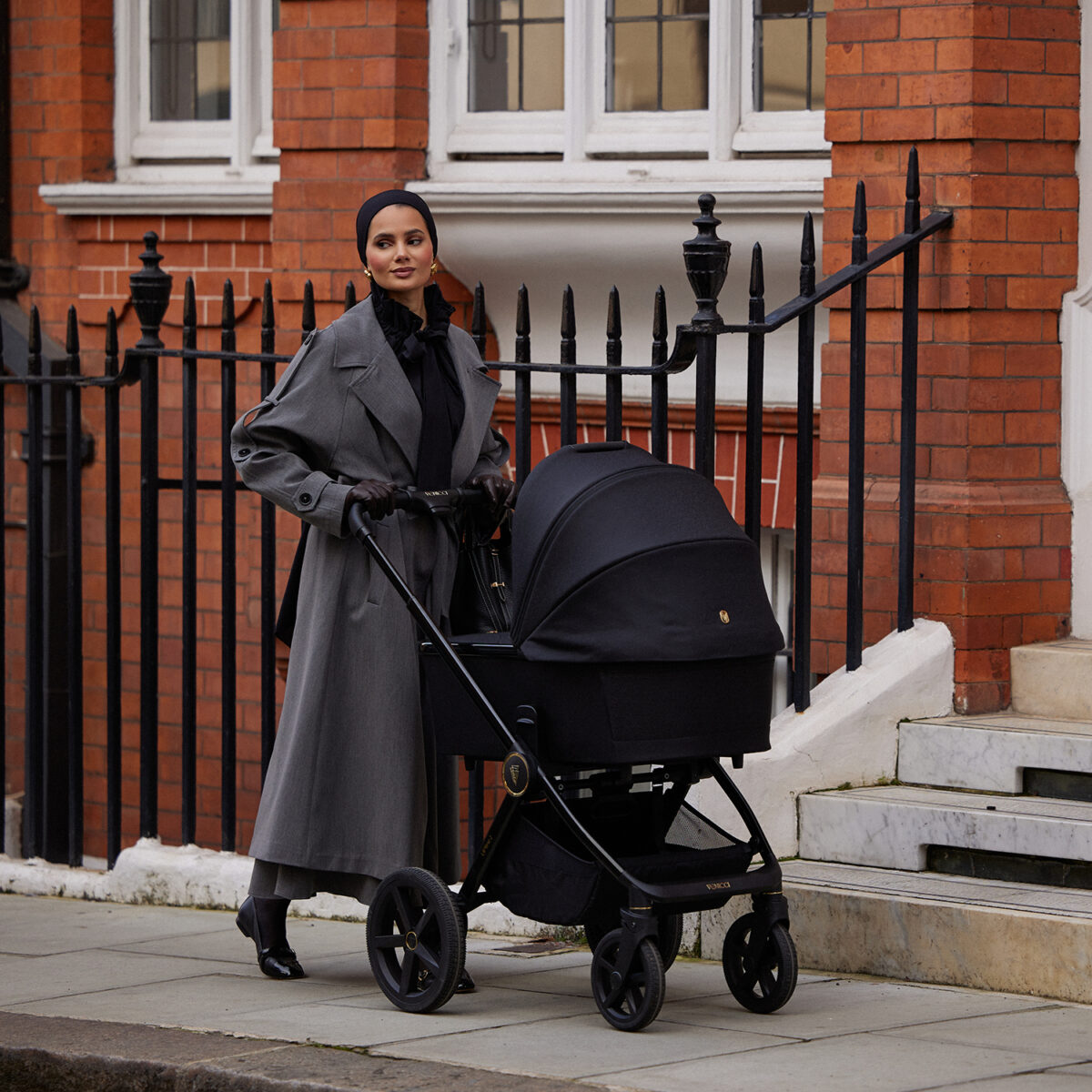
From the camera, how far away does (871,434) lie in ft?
21.2

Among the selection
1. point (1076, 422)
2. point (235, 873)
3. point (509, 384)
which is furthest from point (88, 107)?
point (1076, 422)

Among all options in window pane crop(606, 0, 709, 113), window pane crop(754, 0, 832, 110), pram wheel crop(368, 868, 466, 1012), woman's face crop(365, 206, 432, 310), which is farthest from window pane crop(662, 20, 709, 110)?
pram wheel crop(368, 868, 466, 1012)

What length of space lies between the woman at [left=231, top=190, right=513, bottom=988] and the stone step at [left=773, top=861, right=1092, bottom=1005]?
93 centimetres

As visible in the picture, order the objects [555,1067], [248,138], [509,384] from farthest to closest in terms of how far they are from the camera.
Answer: [248,138], [509,384], [555,1067]

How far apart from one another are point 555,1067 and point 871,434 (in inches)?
105

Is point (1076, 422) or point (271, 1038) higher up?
point (1076, 422)

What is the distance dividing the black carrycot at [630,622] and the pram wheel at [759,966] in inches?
17.6

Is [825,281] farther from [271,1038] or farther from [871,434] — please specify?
[271,1038]

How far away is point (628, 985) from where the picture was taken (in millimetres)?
4676

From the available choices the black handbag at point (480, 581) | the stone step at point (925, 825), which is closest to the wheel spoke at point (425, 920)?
the black handbag at point (480, 581)

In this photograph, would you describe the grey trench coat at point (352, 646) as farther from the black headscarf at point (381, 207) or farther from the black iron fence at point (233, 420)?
the black iron fence at point (233, 420)

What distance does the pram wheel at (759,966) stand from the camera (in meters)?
4.85

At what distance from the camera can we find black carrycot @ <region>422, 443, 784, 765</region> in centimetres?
455

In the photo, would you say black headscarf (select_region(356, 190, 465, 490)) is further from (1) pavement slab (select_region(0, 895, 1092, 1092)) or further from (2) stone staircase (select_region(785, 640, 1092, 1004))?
(2) stone staircase (select_region(785, 640, 1092, 1004))
